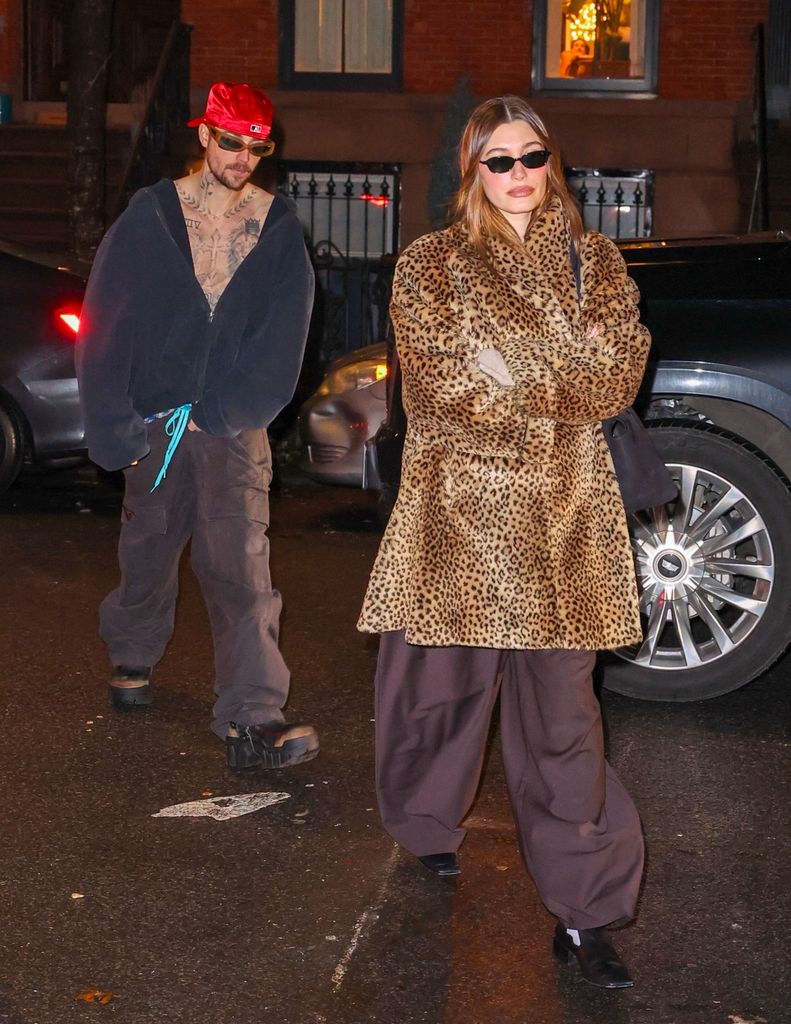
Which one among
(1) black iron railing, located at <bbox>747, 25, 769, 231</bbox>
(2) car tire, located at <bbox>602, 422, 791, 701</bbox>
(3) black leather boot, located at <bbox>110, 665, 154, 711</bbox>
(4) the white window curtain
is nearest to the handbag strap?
(2) car tire, located at <bbox>602, 422, 791, 701</bbox>

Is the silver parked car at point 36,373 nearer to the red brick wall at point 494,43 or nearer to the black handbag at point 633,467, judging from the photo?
the black handbag at point 633,467

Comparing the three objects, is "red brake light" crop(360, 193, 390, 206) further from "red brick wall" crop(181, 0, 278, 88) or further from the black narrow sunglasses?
the black narrow sunglasses

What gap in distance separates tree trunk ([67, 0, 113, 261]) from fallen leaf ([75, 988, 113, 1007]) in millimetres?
9968

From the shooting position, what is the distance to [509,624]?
149 inches

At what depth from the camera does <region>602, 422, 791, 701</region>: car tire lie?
575 cm

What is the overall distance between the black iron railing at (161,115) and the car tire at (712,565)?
29.5 ft

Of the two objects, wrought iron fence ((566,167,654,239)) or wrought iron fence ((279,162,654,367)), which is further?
wrought iron fence ((566,167,654,239))

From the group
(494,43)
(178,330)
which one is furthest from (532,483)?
(494,43)

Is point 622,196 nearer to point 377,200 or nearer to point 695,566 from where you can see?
point 377,200

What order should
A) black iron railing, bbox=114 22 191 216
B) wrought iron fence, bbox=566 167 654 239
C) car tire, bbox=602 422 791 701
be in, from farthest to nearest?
wrought iron fence, bbox=566 167 654 239 < black iron railing, bbox=114 22 191 216 < car tire, bbox=602 422 791 701

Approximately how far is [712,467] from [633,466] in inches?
71.4

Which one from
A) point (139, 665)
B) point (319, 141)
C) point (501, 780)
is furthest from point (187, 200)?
point (319, 141)

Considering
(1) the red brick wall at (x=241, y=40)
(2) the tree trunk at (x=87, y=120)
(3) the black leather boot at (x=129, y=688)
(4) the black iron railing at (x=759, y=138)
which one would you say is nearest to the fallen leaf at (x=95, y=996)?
(3) the black leather boot at (x=129, y=688)

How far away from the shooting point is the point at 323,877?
4.37 meters
